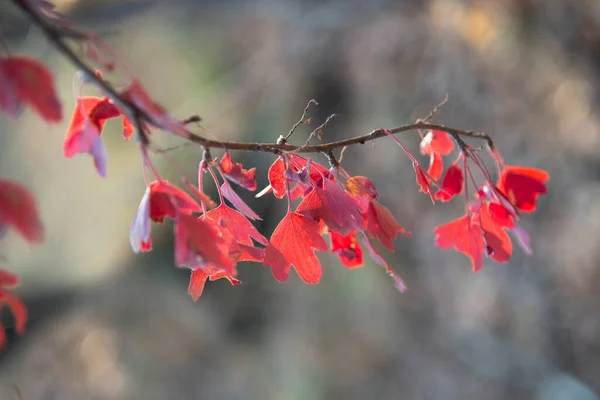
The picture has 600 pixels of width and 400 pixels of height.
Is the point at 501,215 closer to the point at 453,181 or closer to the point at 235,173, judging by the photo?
the point at 453,181

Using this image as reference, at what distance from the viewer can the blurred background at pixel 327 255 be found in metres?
1.56

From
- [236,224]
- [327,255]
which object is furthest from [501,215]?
[327,255]

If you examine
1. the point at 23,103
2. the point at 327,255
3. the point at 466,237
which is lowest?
the point at 327,255

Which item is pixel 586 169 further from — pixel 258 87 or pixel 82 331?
pixel 82 331

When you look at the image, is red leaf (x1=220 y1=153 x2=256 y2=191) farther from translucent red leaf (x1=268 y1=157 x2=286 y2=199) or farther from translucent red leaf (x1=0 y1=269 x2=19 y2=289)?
translucent red leaf (x1=0 y1=269 x2=19 y2=289)

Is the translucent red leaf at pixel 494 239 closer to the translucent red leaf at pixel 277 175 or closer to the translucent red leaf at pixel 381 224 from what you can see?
the translucent red leaf at pixel 381 224

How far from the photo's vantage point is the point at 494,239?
0.49 metres

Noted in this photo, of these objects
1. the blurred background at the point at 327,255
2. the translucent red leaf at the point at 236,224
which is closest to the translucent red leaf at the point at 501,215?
the translucent red leaf at the point at 236,224

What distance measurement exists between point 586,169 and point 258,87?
115 cm

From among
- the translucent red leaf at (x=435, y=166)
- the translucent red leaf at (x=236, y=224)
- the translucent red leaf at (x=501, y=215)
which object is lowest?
the translucent red leaf at (x=501, y=215)

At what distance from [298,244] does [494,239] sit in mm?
184

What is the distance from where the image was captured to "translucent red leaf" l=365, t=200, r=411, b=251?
0.46 m

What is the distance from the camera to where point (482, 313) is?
168 cm

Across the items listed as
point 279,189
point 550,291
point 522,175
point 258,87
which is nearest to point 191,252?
point 279,189
